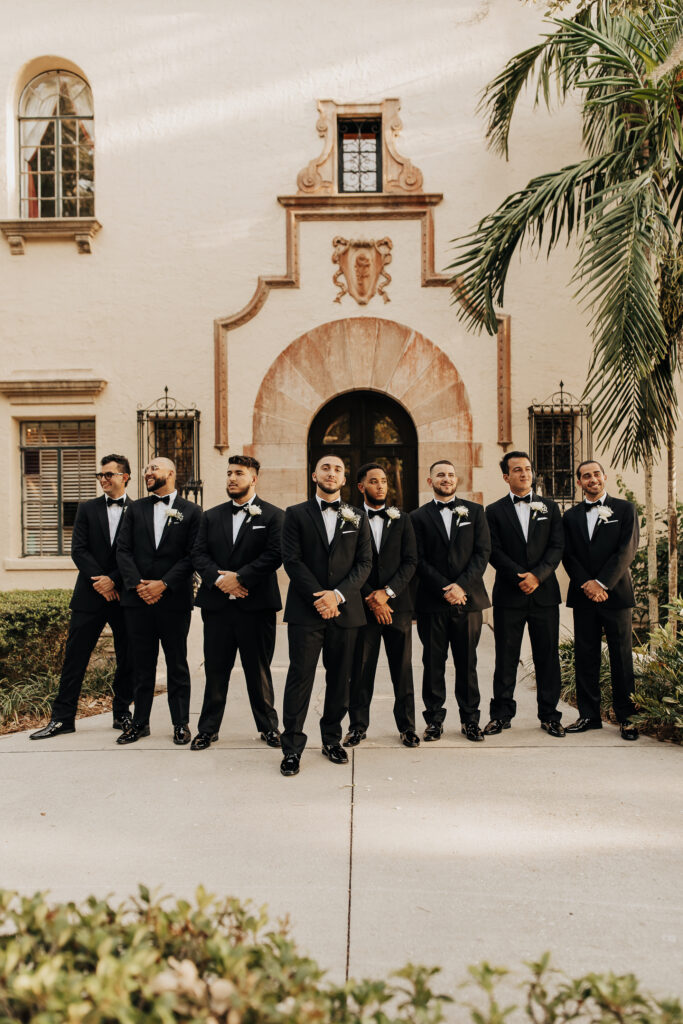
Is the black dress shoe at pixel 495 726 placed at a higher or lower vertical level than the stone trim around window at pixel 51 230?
lower

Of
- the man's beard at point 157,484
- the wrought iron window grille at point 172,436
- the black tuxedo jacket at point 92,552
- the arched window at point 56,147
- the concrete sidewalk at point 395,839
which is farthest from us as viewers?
the arched window at point 56,147

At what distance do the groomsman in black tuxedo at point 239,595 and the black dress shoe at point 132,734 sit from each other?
542 mm

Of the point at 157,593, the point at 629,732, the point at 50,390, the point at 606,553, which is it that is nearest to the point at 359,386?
the point at 50,390

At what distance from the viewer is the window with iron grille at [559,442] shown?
10438 millimetres

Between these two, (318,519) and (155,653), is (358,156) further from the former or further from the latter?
(155,653)

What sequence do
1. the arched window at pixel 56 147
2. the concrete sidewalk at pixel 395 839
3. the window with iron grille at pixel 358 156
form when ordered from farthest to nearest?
the arched window at pixel 56 147, the window with iron grille at pixel 358 156, the concrete sidewalk at pixel 395 839

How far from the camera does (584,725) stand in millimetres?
5910

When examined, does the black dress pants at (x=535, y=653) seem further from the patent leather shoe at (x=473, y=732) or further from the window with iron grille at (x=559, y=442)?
the window with iron grille at (x=559, y=442)

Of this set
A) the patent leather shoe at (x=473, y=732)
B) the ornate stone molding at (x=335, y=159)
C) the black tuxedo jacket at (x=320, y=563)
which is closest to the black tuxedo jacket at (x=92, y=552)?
the black tuxedo jacket at (x=320, y=563)

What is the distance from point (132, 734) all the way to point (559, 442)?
7.28m

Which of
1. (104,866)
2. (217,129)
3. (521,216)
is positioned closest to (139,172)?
(217,129)

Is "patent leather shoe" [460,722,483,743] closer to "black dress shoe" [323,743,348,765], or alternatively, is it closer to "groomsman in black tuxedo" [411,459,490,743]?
"groomsman in black tuxedo" [411,459,490,743]

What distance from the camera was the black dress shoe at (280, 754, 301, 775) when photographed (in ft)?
16.4

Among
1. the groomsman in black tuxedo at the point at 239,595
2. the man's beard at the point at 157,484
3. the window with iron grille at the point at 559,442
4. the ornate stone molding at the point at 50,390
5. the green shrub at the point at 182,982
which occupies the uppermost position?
the ornate stone molding at the point at 50,390
